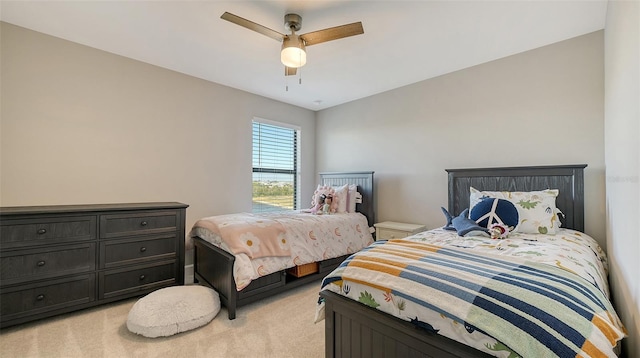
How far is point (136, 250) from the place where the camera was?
8.73 ft

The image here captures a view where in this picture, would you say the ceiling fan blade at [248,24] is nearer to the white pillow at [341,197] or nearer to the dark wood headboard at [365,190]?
the white pillow at [341,197]

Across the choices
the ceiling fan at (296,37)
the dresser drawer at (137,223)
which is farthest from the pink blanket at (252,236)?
the ceiling fan at (296,37)

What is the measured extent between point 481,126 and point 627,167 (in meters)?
1.87

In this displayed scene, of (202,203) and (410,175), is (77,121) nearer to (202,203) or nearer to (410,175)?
(202,203)

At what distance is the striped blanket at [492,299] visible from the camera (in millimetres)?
926

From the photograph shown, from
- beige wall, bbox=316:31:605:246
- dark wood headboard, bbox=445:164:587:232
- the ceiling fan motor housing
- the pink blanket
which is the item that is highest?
the ceiling fan motor housing

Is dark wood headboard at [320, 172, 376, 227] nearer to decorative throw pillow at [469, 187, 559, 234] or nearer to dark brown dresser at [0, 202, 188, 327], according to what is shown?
decorative throw pillow at [469, 187, 559, 234]

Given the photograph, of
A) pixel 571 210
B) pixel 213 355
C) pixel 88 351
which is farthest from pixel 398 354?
pixel 571 210

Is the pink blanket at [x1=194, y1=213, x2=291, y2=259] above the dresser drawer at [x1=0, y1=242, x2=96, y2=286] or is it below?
above

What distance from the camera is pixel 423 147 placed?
360 centimetres

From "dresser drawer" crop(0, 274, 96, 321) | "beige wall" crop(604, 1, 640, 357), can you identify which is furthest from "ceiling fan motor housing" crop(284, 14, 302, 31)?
"dresser drawer" crop(0, 274, 96, 321)

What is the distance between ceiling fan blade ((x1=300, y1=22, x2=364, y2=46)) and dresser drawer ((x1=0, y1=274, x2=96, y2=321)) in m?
2.84

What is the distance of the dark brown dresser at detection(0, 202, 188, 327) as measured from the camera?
2.14 m

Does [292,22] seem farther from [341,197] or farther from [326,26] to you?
[341,197]
